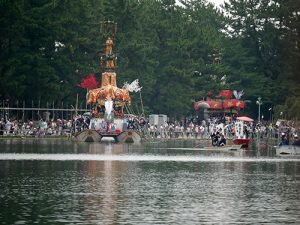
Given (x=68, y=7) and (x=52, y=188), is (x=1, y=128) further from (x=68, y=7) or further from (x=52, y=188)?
(x=52, y=188)

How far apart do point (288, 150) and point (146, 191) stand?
38469 mm

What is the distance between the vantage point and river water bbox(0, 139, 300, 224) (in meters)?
31.0

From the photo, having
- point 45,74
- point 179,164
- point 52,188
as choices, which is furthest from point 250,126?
point 52,188

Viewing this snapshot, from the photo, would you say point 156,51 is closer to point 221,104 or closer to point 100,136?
point 221,104

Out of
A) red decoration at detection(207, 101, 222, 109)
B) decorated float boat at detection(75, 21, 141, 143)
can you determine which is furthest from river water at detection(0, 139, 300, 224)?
red decoration at detection(207, 101, 222, 109)

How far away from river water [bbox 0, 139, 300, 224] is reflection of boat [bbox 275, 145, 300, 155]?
38.3 ft

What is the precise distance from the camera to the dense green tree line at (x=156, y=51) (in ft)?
363

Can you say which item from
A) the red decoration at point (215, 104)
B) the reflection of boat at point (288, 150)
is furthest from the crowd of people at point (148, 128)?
the red decoration at point (215, 104)

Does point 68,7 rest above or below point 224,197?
above

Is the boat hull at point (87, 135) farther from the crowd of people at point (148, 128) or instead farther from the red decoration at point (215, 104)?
the red decoration at point (215, 104)

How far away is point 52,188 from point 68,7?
84148 mm

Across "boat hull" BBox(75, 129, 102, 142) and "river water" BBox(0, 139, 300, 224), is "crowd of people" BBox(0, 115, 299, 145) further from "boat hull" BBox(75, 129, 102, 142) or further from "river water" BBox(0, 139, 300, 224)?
"river water" BBox(0, 139, 300, 224)

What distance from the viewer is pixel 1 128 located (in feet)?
343

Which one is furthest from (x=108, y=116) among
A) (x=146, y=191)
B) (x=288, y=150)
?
(x=146, y=191)
